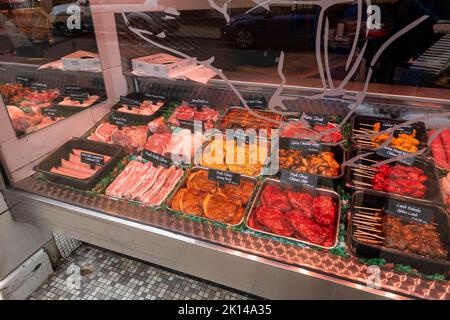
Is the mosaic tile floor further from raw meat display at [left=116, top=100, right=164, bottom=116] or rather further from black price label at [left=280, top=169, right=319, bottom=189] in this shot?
raw meat display at [left=116, top=100, right=164, bottom=116]

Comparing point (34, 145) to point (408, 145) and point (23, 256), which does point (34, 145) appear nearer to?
point (23, 256)

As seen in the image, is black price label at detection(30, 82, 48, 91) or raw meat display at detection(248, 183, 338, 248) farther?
black price label at detection(30, 82, 48, 91)

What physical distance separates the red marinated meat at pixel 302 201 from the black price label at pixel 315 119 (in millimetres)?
766

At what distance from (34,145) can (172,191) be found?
1362mm

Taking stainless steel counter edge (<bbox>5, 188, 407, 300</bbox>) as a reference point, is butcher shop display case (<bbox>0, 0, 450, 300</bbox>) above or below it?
above

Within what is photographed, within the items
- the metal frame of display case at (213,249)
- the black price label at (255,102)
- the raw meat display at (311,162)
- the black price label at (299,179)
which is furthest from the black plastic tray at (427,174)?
the black price label at (255,102)

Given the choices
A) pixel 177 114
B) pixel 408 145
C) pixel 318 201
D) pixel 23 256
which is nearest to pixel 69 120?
pixel 177 114

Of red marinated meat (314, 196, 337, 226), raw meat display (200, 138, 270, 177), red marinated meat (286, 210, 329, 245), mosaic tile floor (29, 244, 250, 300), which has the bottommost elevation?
mosaic tile floor (29, 244, 250, 300)

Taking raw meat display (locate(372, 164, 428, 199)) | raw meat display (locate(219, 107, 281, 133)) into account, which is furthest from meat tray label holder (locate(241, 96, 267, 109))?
raw meat display (locate(372, 164, 428, 199))

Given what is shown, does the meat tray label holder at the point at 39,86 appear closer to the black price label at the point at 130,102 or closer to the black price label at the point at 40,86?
the black price label at the point at 40,86

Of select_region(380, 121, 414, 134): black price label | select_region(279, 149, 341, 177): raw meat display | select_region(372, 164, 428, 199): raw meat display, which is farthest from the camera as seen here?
select_region(380, 121, 414, 134): black price label

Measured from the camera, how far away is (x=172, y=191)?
228cm

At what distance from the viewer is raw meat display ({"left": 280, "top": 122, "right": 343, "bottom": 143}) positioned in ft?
8.18

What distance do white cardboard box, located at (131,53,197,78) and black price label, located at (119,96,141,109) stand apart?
30cm
